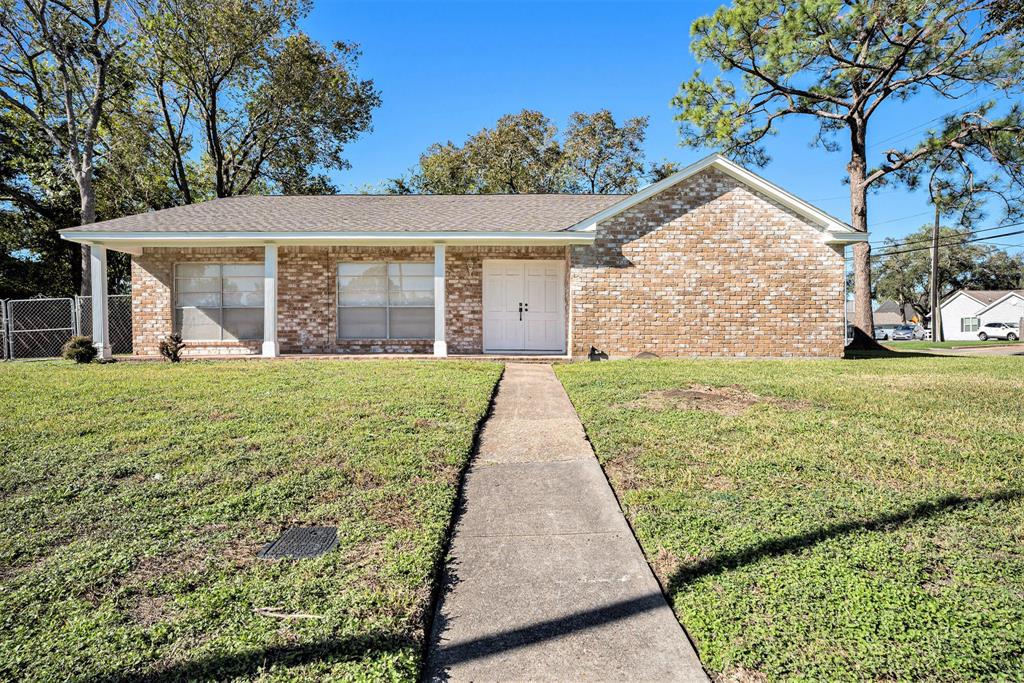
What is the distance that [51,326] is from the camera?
1692 cm

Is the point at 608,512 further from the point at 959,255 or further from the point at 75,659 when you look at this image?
the point at 959,255

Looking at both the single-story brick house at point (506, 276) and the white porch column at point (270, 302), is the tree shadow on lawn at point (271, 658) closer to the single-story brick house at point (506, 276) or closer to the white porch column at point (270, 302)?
the single-story brick house at point (506, 276)

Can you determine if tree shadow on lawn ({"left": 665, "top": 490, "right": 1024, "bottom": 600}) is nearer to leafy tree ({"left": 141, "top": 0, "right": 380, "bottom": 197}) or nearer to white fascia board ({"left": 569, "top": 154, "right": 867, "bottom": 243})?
white fascia board ({"left": 569, "top": 154, "right": 867, "bottom": 243})

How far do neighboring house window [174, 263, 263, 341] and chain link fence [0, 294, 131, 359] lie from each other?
13.1ft

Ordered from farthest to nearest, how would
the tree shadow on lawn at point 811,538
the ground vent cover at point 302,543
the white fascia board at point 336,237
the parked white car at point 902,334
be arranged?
the parked white car at point 902,334 → the white fascia board at point 336,237 → the ground vent cover at point 302,543 → the tree shadow on lawn at point 811,538

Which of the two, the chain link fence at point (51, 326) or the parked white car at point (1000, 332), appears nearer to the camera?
the chain link fence at point (51, 326)

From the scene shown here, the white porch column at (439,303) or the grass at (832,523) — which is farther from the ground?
the white porch column at (439,303)

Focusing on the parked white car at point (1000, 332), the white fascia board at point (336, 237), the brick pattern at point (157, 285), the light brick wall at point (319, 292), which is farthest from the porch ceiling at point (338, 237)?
the parked white car at point (1000, 332)

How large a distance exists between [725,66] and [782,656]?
74.3 feet

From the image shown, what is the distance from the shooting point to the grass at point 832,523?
238 cm

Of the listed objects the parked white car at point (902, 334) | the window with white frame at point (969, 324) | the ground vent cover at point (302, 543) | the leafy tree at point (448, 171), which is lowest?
the ground vent cover at point (302, 543)

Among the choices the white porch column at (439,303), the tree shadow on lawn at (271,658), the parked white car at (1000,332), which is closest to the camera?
the tree shadow on lawn at (271,658)

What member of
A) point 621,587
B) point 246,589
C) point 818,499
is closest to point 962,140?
point 818,499

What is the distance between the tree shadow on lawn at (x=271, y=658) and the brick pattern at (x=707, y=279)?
9901 millimetres
